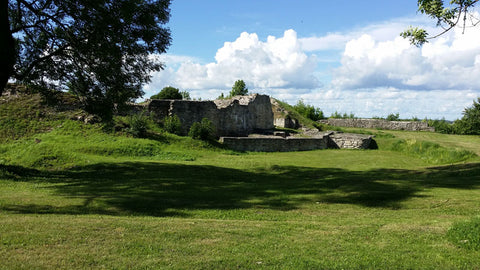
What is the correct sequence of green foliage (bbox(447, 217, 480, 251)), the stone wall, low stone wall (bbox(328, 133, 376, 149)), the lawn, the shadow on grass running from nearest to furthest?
the lawn
green foliage (bbox(447, 217, 480, 251))
the shadow on grass
the stone wall
low stone wall (bbox(328, 133, 376, 149))

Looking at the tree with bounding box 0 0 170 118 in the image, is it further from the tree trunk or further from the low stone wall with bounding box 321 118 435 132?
the low stone wall with bounding box 321 118 435 132

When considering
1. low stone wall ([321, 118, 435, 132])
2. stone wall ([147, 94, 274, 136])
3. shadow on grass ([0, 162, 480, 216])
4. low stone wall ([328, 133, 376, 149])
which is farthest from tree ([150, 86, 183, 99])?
low stone wall ([321, 118, 435, 132])

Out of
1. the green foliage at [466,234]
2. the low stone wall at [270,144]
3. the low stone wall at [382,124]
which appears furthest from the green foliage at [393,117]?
the green foliage at [466,234]

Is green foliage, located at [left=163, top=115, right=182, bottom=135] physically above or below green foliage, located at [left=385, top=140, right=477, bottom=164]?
above

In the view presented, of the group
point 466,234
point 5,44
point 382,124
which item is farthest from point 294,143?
point 382,124

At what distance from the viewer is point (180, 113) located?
24750mm

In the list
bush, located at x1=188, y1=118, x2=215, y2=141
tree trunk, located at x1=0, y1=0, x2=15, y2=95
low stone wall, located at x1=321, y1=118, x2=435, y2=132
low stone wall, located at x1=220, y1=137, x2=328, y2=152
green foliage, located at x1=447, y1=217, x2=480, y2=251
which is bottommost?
green foliage, located at x1=447, y1=217, x2=480, y2=251

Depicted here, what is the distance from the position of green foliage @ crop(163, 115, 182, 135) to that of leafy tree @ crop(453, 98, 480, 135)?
88.9 feet

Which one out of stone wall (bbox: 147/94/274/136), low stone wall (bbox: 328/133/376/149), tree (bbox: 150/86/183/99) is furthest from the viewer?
tree (bbox: 150/86/183/99)

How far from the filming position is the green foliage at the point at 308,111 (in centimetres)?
4388

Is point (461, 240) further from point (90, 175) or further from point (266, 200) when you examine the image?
point (90, 175)

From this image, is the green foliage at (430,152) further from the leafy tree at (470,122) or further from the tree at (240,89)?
the tree at (240,89)

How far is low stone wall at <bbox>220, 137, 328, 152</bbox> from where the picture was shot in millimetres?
23903

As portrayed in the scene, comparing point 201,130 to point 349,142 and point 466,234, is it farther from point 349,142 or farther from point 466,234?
point 466,234
